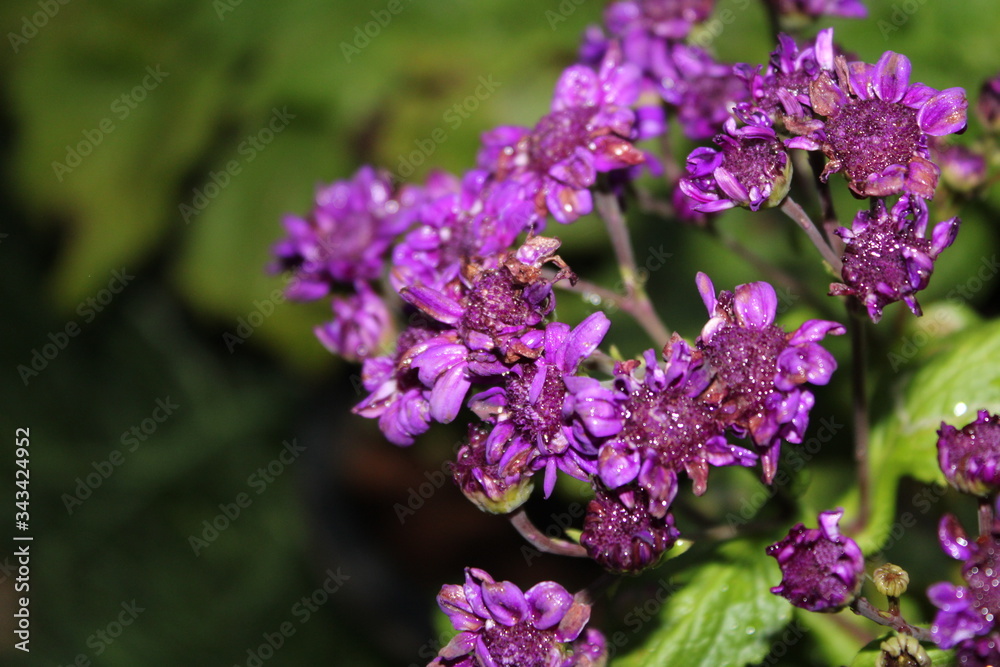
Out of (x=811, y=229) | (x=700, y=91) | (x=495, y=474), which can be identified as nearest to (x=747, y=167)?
(x=811, y=229)

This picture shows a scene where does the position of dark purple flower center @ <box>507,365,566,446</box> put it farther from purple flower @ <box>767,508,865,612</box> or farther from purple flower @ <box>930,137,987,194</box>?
purple flower @ <box>930,137,987,194</box>

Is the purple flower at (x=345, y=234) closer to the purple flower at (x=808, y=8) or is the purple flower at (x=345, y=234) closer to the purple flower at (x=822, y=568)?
the purple flower at (x=808, y=8)

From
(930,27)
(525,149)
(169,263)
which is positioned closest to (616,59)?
(525,149)

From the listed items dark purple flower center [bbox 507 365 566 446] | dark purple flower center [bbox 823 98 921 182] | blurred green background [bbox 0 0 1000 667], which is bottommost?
blurred green background [bbox 0 0 1000 667]

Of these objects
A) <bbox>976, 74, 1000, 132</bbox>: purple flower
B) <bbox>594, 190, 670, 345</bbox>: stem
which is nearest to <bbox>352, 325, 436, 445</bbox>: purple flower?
<bbox>594, 190, 670, 345</bbox>: stem

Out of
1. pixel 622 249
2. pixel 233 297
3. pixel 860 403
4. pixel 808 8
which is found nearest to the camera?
pixel 860 403

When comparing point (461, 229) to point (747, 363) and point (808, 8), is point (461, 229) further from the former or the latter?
point (808, 8)
